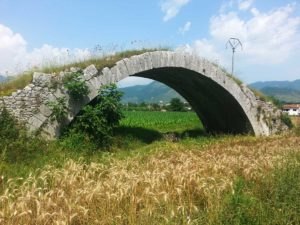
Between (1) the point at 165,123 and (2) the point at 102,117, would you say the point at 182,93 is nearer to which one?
(1) the point at 165,123

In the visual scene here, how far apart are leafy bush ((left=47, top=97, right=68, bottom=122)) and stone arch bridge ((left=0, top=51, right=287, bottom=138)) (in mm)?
106

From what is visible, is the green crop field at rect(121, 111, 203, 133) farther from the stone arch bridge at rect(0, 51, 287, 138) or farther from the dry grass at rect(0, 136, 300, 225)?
the dry grass at rect(0, 136, 300, 225)

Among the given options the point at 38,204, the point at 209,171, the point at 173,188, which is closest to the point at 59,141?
the point at 209,171

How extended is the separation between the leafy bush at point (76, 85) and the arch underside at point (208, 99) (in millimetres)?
4189

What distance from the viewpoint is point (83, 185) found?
6.07 metres

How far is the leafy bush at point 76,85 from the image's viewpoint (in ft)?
43.0

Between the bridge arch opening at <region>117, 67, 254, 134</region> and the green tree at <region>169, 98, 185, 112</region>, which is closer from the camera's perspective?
the bridge arch opening at <region>117, 67, 254, 134</region>

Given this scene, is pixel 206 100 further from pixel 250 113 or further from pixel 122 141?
pixel 122 141

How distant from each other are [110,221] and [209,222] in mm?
1078

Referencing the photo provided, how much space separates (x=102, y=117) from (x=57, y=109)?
54.4 inches

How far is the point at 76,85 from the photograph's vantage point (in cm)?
1314

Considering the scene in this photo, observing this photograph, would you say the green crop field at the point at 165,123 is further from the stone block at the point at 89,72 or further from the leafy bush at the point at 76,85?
the leafy bush at the point at 76,85

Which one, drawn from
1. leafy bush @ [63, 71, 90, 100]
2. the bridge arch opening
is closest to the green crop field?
the bridge arch opening

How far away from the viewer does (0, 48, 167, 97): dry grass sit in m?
12.4
